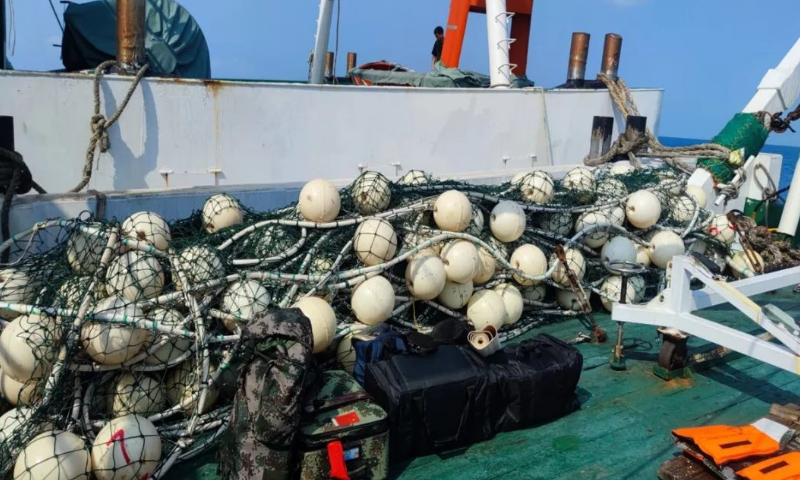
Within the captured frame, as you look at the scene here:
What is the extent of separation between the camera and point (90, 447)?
274 centimetres

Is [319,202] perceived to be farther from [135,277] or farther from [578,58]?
[578,58]

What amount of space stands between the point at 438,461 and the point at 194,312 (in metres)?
1.52

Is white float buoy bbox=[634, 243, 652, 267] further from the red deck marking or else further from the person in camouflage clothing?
the red deck marking

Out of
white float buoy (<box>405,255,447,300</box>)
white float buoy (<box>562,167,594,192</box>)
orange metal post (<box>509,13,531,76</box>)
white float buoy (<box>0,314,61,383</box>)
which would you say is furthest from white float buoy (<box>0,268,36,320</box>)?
orange metal post (<box>509,13,531,76</box>)

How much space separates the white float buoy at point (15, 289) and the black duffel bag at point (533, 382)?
2.62 meters

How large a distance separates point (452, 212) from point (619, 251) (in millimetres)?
1730

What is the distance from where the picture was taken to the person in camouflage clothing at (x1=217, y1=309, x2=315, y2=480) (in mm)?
2619

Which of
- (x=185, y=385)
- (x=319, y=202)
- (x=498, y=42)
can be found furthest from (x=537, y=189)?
(x=498, y=42)

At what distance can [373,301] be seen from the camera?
3.78 m

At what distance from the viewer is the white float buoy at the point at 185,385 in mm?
3230

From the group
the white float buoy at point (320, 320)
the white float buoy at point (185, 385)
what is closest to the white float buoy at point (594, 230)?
the white float buoy at point (320, 320)

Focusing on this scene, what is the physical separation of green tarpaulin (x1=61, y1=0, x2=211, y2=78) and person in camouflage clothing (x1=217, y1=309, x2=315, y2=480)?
6474 mm

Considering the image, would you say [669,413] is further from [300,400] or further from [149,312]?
[149,312]

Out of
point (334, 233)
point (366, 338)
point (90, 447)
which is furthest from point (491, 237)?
point (90, 447)
